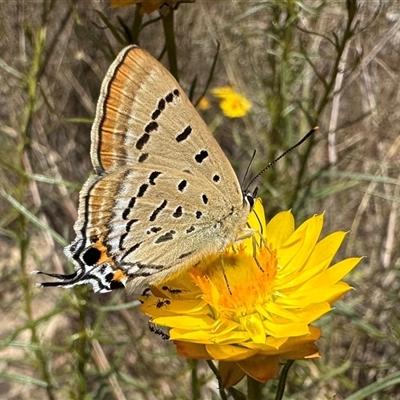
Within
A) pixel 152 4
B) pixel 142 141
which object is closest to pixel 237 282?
pixel 142 141

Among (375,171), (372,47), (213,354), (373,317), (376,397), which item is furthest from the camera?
(372,47)

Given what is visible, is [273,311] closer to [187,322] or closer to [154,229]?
→ [187,322]

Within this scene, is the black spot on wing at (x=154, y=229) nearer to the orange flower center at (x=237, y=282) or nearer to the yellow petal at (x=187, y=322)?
the orange flower center at (x=237, y=282)

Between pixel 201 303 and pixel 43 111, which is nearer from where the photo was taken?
pixel 201 303

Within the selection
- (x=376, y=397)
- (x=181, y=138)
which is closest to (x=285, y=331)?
(x=181, y=138)

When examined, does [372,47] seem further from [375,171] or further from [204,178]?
[204,178]

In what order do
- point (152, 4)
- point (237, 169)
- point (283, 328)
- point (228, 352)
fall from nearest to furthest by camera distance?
point (228, 352)
point (283, 328)
point (152, 4)
point (237, 169)

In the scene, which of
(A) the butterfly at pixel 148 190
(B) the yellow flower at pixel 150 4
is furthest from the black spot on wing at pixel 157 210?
(B) the yellow flower at pixel 150 4
